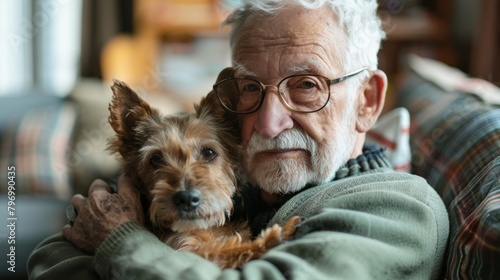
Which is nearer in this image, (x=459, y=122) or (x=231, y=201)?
(x=231, y=201)

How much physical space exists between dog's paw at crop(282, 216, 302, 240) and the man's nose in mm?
270

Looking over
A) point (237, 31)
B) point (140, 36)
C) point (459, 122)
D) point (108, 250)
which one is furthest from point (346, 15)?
point (140, 36)

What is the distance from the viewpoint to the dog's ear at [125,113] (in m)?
1.46

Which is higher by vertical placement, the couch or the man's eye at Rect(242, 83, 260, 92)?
the man's eye at Rect(242, 83, 260, 92)

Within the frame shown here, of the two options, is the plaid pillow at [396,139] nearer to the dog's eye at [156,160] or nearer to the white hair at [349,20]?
the white hair at [349,20]

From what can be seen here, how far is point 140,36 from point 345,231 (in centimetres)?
437

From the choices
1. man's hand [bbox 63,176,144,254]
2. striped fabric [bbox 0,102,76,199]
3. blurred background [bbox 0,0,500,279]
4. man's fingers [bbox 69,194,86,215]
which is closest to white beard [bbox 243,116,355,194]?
man's hand [bbox 63,176,144,254]

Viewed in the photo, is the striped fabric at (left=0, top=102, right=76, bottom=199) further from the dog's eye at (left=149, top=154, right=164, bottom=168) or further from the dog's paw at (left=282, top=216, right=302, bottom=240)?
the dog's paw at (left=282, top=216, right=302, bottom=240)

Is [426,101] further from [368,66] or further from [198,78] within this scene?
[198,78]

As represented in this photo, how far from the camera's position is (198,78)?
17.1 ft

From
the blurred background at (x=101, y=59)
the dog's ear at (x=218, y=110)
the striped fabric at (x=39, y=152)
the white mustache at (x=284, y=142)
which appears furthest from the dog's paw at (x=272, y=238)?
the striped fabric at (x=39, y=152)

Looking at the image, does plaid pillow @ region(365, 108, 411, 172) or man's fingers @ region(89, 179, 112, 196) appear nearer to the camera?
man's fingers @ region(89, 179, 112, 196)

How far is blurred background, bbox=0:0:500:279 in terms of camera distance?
3.60 meters

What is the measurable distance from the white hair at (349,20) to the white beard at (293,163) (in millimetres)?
224
